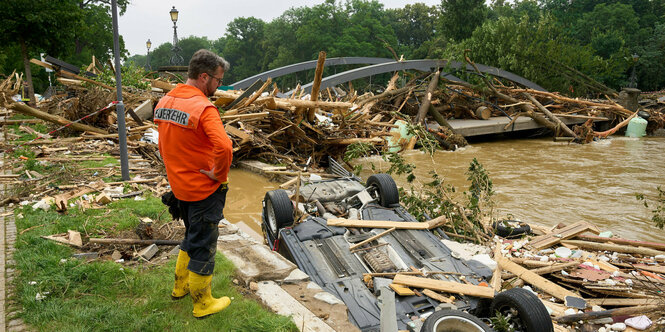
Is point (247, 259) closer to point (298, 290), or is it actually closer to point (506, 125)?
point (298, 290)

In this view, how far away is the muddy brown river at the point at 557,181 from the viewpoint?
9117 millimetres

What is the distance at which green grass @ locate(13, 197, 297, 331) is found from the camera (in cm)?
320

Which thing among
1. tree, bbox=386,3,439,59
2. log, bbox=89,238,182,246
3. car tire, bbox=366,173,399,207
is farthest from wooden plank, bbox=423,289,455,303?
tree, bbox=386,3,439,59

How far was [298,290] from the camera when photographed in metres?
3.89

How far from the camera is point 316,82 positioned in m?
11.3

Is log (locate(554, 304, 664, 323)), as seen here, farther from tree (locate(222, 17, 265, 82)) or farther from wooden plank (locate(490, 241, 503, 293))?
tree (locate(222, 17, 265, 82))

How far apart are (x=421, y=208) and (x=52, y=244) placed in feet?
17.0

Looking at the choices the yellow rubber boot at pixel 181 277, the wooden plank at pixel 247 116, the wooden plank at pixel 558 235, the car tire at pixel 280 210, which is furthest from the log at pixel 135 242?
the wooden plank at pixel 247 116

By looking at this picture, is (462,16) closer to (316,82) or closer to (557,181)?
(557,181)

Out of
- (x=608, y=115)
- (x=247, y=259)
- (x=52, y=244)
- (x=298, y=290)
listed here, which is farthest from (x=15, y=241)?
(x=608, y=115)

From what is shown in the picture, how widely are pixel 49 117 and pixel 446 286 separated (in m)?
11.8

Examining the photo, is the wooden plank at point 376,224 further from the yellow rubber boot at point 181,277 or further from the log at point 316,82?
the log at point 316,82

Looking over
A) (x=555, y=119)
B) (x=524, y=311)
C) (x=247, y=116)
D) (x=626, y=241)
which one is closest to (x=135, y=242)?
(x=524, y=311)

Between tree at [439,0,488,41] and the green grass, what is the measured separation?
43.4m
